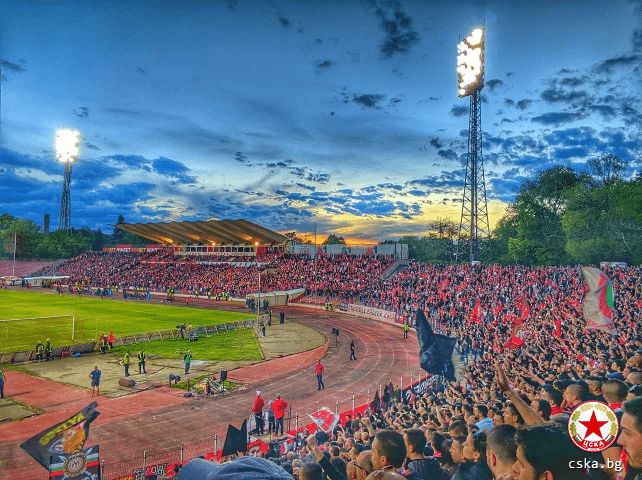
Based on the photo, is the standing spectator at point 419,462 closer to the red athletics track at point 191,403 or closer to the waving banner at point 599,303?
the waving banner at point 599,303

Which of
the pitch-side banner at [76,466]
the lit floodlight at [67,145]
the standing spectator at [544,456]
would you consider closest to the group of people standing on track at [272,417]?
the pitch-side banner at [76,466]

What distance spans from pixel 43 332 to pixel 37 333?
0.50m

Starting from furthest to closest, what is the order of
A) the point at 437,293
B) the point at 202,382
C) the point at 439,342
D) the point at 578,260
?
the point at 578,260, the point at 437,293, the point at 202,382, the point at 439,342

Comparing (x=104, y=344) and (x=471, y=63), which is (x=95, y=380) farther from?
(x=471, y=63)

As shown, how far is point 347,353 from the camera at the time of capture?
28.2m

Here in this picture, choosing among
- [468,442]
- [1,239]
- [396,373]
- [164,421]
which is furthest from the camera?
[1,239]

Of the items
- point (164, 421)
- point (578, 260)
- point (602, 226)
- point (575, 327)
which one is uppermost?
point (602, 226)

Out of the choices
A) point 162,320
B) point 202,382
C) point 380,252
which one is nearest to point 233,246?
point 380,252

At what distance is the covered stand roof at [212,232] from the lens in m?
74.6

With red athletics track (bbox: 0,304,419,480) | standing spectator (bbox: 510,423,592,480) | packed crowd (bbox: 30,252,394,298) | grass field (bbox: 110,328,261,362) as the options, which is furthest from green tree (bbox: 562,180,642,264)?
standing spectator (bbox: 510,423,592,480)

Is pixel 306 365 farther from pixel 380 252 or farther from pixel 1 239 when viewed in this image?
pixel 1 239

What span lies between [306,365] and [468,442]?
21.6 metres

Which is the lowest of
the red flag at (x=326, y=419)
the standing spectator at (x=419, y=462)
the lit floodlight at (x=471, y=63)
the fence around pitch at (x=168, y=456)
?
the fence around pitch at (x=168, y=456)

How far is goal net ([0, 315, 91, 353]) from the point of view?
29.0 meters
